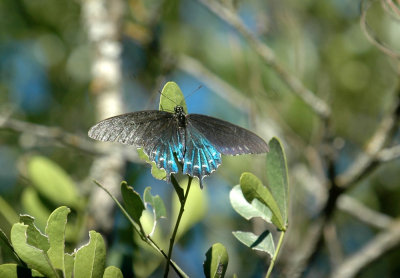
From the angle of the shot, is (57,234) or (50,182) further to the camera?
(50,182)

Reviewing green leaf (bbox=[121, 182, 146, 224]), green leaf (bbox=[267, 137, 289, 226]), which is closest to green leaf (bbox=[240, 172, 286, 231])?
green leaf (bbox=[267, 137, 289, 226])

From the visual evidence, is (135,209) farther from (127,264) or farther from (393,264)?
(393,264)

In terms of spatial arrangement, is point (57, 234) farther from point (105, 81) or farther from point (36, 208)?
point (105, 81)

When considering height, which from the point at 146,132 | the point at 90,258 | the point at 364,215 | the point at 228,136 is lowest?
the point at 364,215

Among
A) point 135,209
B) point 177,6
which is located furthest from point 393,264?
point 135,209

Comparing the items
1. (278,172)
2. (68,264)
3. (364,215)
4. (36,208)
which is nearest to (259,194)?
(278,172)

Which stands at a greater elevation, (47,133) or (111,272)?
(47,133)

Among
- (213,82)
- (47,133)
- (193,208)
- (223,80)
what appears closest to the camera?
(193,208)
